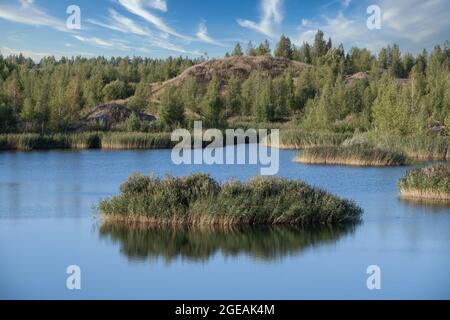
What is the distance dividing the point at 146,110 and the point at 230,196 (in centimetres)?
5039

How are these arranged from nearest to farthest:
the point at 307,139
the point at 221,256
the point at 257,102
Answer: the point at 221,256 → the point at 307,139 → the point at 257,102

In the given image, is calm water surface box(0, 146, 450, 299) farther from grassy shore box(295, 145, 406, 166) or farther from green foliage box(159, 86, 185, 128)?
green foliage box(159, 86, 185, 128)

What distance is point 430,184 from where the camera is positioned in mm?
22781

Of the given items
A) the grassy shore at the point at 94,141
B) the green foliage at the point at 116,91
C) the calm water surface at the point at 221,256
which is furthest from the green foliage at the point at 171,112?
the calm water surface at the point at 221,256

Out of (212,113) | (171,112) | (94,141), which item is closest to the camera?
(94,141)

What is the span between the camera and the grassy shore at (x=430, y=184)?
73.9ft

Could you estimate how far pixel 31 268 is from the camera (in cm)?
1485

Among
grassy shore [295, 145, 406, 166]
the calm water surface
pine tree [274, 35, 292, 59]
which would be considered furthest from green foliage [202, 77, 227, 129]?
pine tree [274, 35, 292, 59]

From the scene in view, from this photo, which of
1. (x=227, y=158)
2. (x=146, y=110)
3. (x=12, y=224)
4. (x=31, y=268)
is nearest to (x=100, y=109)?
(x=146, y=110)

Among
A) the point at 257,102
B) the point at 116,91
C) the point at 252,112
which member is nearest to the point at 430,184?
the point at 257,102

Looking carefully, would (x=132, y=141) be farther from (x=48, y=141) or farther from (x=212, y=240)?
(x=212, y=240)

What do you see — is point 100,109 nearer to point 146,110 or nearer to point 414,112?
point 146,110

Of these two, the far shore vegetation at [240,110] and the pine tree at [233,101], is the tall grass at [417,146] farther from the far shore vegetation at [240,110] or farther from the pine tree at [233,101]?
the pine tree at [233,101]

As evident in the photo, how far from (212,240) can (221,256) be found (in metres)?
1.31
